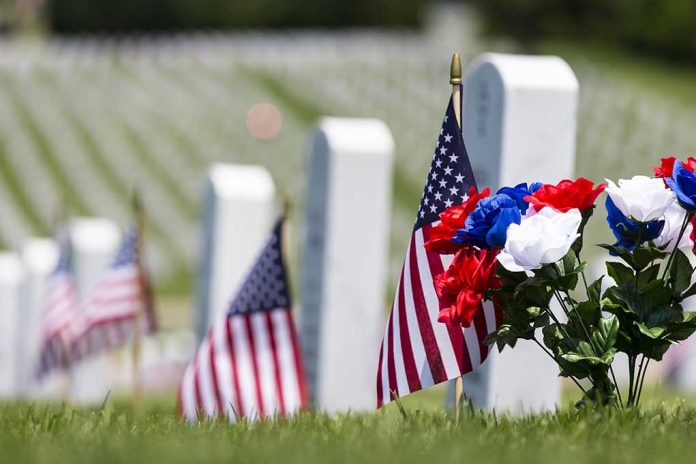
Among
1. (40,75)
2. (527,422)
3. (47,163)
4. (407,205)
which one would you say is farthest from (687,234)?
(40,75)

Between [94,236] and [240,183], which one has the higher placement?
[240,183]

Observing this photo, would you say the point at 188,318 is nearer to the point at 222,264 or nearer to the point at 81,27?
the point at 222,264

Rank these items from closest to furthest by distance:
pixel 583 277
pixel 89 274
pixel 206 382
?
pixel 583 277
pixel 206 382
pixel 89 274

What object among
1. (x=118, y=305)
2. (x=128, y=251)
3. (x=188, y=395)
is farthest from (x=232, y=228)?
(x=188, y=395)

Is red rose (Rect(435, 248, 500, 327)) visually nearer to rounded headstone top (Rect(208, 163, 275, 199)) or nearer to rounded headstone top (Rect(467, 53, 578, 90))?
rounded headstone top (Rect(467, 53, 578, 90))

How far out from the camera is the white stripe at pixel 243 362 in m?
9.10

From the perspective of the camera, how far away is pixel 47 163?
45750 mm

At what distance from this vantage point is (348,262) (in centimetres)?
1069

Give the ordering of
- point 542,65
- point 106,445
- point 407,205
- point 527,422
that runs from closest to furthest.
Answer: point 106,445 → point 527,422 → point 542,65 → point 407,205

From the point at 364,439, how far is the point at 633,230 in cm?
142

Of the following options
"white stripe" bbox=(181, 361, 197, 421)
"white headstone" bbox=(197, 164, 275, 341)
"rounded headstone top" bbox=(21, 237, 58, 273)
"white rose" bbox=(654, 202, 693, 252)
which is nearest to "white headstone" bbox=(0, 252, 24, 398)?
"rounded headstone top" bbox=(21, 237, 58, 273)

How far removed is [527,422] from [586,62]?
251 ft

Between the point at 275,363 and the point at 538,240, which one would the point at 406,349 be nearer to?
the point at 538,240

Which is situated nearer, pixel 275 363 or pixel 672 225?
pixel 672 225
